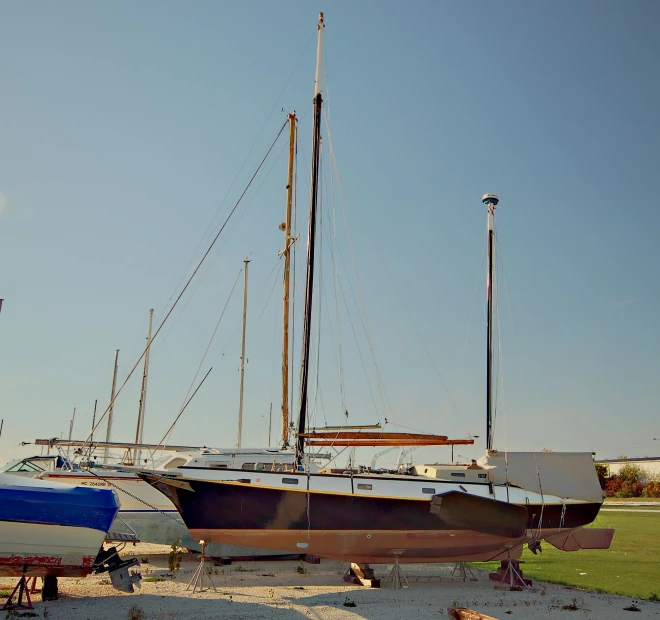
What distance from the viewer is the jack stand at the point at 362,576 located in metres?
16.3

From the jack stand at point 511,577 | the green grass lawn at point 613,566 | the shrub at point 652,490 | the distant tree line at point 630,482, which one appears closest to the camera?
the jack stand at point 511,577

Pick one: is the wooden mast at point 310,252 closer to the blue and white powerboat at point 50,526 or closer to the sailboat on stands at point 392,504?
the sailboat on stands at point 392,504

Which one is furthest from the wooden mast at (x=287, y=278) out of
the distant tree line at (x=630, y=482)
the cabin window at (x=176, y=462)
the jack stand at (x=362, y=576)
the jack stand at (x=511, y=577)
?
the distant tree line at (x=630, y=482)

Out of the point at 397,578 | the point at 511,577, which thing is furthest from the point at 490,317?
the point at 397,578

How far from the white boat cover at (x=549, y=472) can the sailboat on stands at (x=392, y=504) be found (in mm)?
33

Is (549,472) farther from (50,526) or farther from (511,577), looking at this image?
(50,526)

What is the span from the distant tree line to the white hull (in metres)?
64.3

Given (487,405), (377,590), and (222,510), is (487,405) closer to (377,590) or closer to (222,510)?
(377,590)

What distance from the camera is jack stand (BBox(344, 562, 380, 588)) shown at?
53.6ft

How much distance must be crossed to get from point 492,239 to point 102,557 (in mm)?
19526

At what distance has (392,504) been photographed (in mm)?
16688

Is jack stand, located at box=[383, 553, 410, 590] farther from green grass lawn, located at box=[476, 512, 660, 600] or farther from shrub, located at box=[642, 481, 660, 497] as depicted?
shrub, located at box=[642, 481, 660, 497]

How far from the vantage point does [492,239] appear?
2605 cm

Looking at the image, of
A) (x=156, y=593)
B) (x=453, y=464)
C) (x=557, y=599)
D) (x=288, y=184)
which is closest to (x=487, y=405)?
(x=453, y=464)
